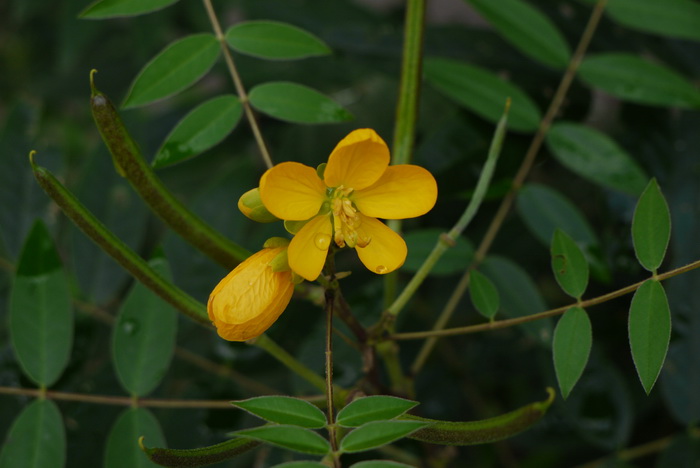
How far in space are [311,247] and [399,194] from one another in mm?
107

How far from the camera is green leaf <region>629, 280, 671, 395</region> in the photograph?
2.66 feet

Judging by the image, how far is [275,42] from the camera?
110 cm

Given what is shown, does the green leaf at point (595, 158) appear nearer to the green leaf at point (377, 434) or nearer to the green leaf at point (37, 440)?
the green leaf at point (377, 434)

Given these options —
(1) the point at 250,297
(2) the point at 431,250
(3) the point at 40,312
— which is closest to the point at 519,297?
(2) the point at 431,250

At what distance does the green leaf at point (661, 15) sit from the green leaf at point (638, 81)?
2.3 inches

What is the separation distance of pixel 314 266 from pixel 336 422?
16cm

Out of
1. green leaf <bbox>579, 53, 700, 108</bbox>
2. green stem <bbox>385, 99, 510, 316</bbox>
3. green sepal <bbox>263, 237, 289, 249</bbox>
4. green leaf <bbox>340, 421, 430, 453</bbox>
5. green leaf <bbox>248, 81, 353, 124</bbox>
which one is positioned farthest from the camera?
green leaf <bbox>579, 53, 700, 108</bbox>

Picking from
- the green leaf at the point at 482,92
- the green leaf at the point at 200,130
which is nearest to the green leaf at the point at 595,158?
the green leaf at the point at 482,92

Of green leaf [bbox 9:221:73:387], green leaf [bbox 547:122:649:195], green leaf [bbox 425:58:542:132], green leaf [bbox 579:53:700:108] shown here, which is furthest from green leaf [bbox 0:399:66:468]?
green leaf [bbox 579:53:700:108]

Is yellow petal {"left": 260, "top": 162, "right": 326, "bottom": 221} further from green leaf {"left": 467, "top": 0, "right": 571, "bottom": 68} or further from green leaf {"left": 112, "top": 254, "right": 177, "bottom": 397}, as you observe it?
green leaf {"left": 467, "top": 0, "right": 571, "bottom": 68}

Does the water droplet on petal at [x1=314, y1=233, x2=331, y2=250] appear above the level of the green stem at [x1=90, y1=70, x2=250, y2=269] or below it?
below

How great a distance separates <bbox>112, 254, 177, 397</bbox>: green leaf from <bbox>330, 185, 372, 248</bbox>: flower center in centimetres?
38

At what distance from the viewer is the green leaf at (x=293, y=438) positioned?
0.71m

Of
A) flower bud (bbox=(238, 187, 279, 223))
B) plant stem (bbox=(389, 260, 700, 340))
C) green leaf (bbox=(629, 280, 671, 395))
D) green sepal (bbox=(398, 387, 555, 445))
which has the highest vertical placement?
flower bud (bbox=(238, 187, 279, 223))
